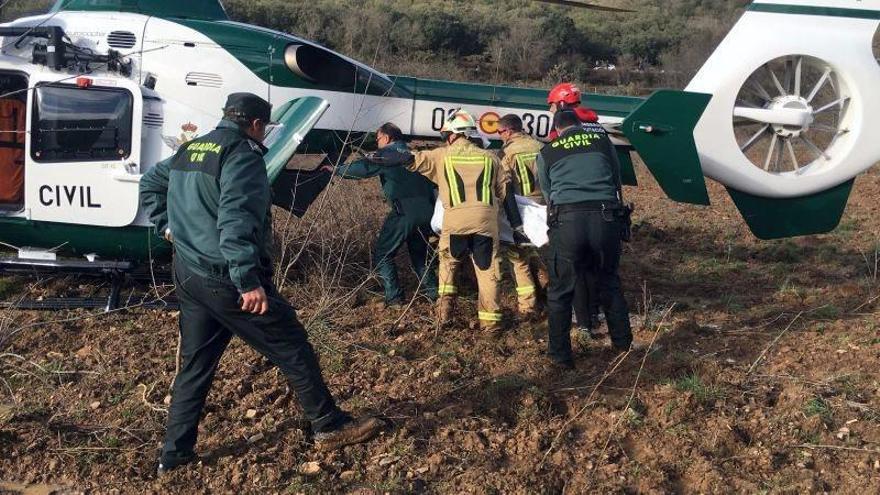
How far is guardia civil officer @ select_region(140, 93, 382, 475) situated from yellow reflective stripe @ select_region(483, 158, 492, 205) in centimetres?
262

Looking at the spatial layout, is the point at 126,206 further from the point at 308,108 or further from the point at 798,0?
the point at 798,0

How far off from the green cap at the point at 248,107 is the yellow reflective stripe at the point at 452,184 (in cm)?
255

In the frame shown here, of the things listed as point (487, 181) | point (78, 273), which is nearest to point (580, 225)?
point (487, 181)

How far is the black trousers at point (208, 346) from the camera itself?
4.25 meters

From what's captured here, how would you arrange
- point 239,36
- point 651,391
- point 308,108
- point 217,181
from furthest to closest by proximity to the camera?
point 239,36, point 308,108, point 651,391, point 217,181

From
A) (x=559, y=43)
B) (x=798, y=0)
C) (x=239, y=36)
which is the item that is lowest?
(x=559, y=43)

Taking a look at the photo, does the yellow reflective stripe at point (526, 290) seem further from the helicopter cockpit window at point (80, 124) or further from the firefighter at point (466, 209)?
the helicopter cockpit window at point (80, 124)

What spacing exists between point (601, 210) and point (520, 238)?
1.41 m

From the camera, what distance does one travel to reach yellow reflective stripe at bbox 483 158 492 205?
263 inches

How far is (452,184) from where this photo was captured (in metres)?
6.72

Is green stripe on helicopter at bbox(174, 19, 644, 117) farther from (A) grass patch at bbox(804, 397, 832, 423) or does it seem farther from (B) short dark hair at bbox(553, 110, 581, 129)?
(A) grass patch at bbox(804, 397, 832, 423)

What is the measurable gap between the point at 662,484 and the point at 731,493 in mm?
329

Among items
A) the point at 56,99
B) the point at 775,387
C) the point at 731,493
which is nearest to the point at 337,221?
the point at 56,99

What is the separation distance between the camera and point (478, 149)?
6801mm
